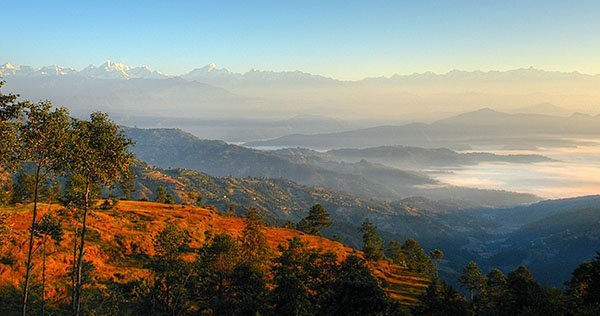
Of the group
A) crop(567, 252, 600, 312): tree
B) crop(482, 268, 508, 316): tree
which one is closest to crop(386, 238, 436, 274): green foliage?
crop(482, 268, 508, 316): tree

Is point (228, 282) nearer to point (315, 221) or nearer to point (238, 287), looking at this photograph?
point (238, 287)

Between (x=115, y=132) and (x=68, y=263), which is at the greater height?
(x=115, y=132)

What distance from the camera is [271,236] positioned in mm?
130875

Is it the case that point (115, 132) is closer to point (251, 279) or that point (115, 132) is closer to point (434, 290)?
point (251, 279)

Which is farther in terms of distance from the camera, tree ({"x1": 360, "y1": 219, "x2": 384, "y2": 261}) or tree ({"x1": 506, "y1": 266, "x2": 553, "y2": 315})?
tree ({"x1": 360, "y1": 219, "x2": 384, "y2": 261})

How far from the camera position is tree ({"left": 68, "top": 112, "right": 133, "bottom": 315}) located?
4147 centimetres

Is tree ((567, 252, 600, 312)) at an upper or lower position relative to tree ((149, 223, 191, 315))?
lower

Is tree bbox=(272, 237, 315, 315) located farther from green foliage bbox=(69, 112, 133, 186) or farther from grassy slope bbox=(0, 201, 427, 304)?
green foliage bbox=(69, 112, 133, 186)

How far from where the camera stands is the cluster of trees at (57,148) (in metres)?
35.3

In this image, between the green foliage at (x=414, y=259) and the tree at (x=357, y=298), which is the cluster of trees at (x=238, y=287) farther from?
the green foliage at (x=414, y=259)

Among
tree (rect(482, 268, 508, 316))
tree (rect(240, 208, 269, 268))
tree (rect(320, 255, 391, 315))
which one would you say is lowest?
tree (rect(482, 268, 508, 316))

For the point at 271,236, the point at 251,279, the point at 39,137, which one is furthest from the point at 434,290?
the point at 39,137

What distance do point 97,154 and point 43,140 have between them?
5.90 m

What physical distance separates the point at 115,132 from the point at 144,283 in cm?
2287
